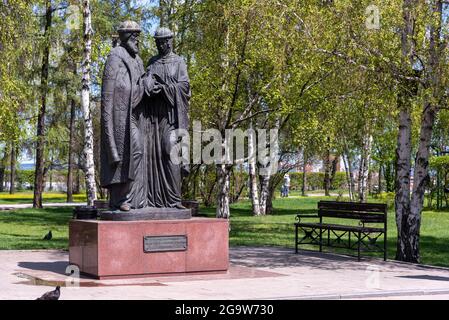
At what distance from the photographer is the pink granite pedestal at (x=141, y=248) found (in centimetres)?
1170

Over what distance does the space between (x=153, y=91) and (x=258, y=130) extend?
19.1 m

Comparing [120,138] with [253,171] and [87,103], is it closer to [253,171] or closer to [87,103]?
[87,103]

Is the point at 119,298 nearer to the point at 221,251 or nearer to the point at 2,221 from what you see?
the point at 221,251

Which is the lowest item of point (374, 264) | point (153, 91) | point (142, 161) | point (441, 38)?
point (374, 264)

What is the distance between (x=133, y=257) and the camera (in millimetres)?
11859

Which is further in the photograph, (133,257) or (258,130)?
(258,130)

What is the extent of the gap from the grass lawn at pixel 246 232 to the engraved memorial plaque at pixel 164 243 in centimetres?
591

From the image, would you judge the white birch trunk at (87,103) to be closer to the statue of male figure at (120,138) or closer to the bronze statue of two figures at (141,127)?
the bronze statue of two figures at (141,127)

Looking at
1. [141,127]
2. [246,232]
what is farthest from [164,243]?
[246,232]

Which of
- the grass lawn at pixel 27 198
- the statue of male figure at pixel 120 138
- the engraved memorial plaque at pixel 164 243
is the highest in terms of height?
the statue of male figure at pixel 120 138

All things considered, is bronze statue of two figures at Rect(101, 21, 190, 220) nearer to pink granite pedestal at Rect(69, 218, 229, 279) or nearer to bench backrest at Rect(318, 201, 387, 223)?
pink granite pedestal at Rect(69, 218, 229, 279)

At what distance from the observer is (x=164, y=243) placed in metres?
12.1

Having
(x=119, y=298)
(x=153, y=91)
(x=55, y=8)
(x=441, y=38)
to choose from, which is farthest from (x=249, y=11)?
(x=55, y=8)

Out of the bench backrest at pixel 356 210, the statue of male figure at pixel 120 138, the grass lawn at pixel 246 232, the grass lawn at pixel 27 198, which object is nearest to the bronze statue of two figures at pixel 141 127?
the statue of male figure at pixel 120 138
